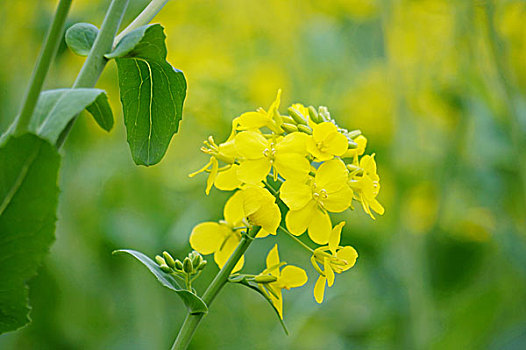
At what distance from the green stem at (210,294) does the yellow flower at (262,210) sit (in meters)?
0.01

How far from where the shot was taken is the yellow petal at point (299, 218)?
17.6 inches

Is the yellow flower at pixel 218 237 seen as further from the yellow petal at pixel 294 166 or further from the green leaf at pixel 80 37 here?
the green leaf at pixel 80 37

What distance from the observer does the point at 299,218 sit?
17.7 inches

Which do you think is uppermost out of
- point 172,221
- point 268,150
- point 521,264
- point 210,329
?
point 268,150

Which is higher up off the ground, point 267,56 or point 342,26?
point 342,26

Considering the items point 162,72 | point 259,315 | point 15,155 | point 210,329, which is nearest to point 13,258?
point 15,155

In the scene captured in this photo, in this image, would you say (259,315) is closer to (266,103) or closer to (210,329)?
(210,329)

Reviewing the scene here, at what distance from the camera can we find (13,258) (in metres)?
0.34

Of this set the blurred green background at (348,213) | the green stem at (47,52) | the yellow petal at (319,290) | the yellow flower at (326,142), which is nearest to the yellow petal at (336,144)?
the yellow flower at (326,142)

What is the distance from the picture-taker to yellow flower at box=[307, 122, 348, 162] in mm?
446

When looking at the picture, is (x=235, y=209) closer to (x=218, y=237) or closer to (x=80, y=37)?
(x=218, y=237)

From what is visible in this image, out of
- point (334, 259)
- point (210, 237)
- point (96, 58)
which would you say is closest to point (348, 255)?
point (334, 259)

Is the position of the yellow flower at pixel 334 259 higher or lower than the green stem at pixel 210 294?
higher

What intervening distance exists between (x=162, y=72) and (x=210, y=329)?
103cm
